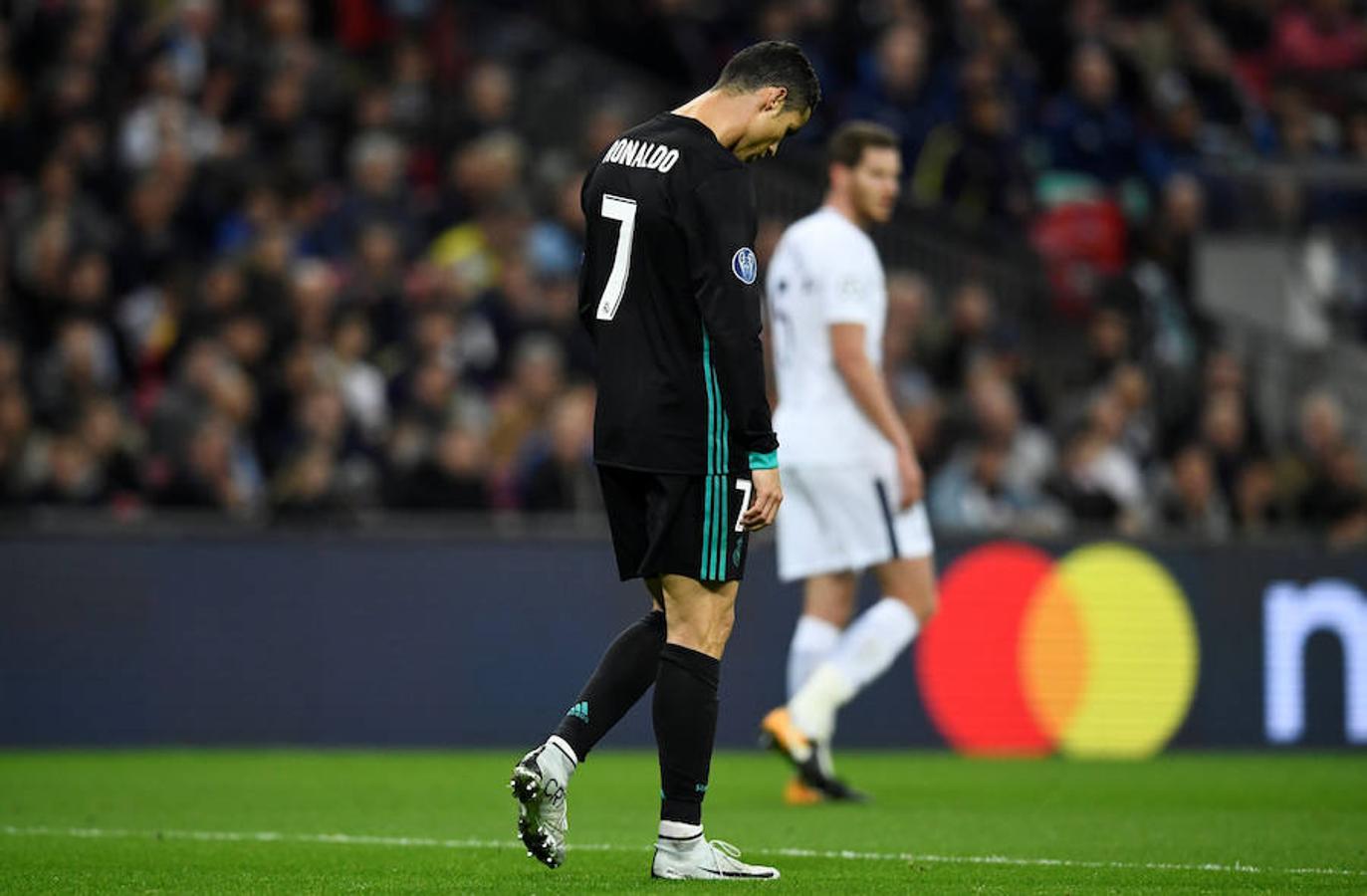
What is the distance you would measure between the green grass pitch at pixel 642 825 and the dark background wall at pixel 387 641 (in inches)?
14.8

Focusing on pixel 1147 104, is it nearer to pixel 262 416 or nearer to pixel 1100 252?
pixel 1100 252

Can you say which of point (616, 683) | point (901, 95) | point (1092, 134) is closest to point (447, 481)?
point (901, 95)

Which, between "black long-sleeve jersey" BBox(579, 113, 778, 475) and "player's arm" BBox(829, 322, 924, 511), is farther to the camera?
"player's arm" BBox(829, 322, 924, 511)

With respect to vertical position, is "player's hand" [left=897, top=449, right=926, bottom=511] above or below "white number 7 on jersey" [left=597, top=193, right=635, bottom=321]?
below

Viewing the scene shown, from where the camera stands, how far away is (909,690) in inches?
527

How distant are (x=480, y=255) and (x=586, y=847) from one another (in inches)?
354

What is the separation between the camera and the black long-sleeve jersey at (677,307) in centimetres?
628

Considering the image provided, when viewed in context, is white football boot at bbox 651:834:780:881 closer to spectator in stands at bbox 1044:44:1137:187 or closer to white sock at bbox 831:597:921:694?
white sock at bbox 831:597:921:694

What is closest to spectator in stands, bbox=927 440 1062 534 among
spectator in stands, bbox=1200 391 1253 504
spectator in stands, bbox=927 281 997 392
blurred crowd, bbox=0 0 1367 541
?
blurred crowd, bbox=0 0 1367 541

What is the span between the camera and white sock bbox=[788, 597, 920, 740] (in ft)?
30.2

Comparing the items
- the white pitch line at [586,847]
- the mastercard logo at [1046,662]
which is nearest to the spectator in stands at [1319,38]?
the mastercard logo at [1046,662]

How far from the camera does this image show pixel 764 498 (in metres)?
6.34

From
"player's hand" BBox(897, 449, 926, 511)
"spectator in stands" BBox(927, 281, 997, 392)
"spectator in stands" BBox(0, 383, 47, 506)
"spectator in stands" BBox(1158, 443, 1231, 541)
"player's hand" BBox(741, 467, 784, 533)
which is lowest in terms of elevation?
"spectator in stands" BBox(1158, 443, 1231, 541)

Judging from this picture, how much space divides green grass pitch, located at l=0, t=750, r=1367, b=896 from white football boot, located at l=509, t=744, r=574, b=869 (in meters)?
0.11
